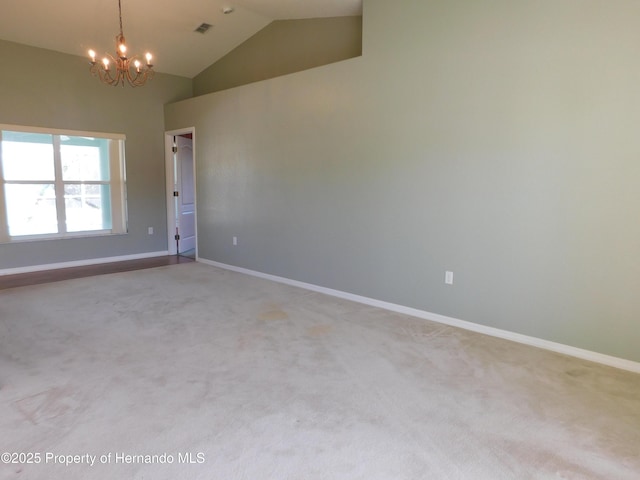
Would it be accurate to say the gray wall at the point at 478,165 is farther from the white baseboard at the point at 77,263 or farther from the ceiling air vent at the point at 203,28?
the white baseboard at the point at 77,263

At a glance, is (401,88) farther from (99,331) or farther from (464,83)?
(99,331)

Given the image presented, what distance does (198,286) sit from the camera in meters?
4.73

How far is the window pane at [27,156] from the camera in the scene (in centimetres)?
518

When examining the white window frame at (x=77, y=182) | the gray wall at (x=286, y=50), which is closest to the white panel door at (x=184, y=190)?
the white window frame at (x=77, y=182)

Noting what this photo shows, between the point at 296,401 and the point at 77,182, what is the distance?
17.4 ft

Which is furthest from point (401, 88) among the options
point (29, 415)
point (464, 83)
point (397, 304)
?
point (29, 415)

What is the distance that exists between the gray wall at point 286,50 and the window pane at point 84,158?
75.4 inches

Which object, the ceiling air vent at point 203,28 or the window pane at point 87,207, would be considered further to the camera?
the window pane at point 87,207

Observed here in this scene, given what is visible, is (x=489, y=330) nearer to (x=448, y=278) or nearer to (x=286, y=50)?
(x=448, y=278)

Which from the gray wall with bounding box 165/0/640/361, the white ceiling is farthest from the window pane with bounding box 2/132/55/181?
the gray wall with bounding box 165/0/640/361

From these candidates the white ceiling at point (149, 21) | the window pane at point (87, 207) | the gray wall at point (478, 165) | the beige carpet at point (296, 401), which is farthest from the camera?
the window pane at point (87, 207)

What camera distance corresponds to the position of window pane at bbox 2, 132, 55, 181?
204 inches

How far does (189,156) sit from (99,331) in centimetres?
431

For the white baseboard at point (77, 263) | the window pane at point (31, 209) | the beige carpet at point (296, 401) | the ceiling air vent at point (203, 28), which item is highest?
the ceiling air vent at point (203, 28)
